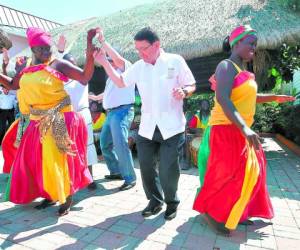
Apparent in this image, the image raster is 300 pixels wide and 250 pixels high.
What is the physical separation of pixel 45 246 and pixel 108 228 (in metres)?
0.63

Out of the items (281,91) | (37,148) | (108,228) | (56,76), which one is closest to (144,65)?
(56,76)

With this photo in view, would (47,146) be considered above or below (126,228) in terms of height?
above

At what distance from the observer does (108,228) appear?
313cm

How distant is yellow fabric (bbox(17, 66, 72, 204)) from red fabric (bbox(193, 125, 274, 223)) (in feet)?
4.65

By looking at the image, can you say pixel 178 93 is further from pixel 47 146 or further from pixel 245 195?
pixel 47 146

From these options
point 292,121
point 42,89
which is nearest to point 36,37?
point 42,89

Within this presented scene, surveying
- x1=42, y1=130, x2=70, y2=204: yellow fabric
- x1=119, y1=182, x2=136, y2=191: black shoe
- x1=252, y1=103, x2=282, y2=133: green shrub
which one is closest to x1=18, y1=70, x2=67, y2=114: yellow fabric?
x1=42, y1=130, x2=70, y2=204: yellow fabric

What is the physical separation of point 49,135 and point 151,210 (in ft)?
4.45

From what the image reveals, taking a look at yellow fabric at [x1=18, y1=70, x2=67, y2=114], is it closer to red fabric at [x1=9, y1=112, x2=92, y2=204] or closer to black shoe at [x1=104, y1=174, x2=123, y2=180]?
red fabric at [x1=9, y1=112, x2=92, y2=204]

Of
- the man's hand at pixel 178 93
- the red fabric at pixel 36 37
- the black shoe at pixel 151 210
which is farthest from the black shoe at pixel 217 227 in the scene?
the red fabric at pixel 36 37

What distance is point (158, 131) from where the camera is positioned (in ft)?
10.3

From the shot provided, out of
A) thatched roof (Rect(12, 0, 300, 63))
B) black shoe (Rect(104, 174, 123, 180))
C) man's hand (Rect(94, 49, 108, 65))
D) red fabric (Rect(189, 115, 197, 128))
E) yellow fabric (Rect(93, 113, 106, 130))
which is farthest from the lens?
yellow fabric (Rect(93, 113, 106, 130))

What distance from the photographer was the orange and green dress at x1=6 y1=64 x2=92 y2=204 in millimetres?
3271

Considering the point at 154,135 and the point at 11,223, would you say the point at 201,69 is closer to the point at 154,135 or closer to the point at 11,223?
the point at 154,135
